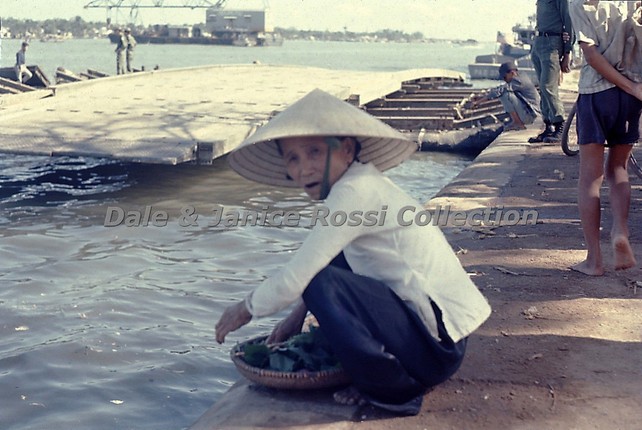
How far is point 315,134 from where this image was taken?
11.7ft

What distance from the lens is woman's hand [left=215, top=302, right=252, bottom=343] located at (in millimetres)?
3629

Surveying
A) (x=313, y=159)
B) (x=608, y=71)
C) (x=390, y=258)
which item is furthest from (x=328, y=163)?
(x=608, y=71)

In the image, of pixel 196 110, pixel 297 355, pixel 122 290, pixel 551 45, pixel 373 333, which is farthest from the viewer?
pixel 196 110

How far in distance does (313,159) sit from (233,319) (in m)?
0.71

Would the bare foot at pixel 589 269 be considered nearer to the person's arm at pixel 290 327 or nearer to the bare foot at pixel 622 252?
the bare foot at pixel 622 252

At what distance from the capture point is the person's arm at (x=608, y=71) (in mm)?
5016

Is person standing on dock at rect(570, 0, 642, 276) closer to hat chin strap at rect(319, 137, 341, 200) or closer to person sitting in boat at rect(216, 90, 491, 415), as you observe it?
person sitting in boat at rect(216, 90, 491, 415)

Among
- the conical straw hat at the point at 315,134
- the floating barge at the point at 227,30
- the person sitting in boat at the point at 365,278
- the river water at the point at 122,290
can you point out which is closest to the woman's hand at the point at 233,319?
the person sitting in boat at the point at 365,278

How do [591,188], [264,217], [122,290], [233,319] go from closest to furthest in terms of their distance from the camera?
[233,319]
[591,188]
[122,290]
[264,217]

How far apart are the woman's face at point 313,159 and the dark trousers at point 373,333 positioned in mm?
389

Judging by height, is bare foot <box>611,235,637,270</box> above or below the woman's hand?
below

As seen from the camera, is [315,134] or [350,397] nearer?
[315,134]

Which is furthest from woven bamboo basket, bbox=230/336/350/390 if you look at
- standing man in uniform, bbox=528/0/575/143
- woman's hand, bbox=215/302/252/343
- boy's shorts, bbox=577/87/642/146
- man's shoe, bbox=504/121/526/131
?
man's shoe, bbox=504/121/526/131

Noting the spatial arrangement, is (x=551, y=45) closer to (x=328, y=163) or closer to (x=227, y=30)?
(x=328, y=163)
